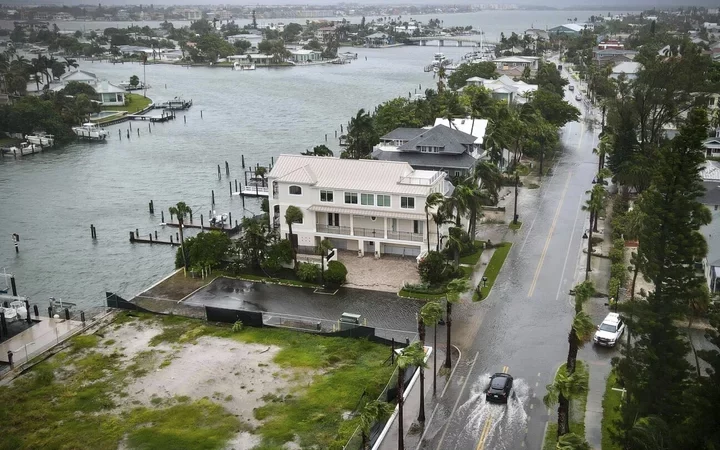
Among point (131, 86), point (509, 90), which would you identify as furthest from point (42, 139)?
point (509, 90)

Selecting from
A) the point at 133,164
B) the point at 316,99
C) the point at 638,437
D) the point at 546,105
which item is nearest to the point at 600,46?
the point at 316,99

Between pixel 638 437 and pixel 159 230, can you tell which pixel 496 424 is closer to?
pixel 638 437

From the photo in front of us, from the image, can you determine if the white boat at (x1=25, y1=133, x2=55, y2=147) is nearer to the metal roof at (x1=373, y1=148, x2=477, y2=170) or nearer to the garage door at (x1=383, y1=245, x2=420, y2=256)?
the metal roof at (x1=373, y1=148, x2=477, y2=170)

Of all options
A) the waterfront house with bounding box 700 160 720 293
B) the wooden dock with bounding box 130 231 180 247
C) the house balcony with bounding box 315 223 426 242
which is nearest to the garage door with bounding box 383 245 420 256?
the house balcony with bounding box 315 223 426 242

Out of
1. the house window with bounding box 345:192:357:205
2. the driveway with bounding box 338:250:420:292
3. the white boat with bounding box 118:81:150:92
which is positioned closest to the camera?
the driveway with bounding box 338:250:420:292

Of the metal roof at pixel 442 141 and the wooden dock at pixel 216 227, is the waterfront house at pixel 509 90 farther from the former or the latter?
the wooden dock at pixel 216 227

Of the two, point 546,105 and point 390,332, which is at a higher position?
point 546,105

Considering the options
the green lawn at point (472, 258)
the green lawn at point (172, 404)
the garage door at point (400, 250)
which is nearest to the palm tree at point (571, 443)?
the green lawn at point (172, 404)

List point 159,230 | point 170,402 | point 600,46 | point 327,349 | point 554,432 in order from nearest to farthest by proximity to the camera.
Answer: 1. point 554,432
2. point 170,402
3. point 327,349
4. point 159,230
5. point 600,46
